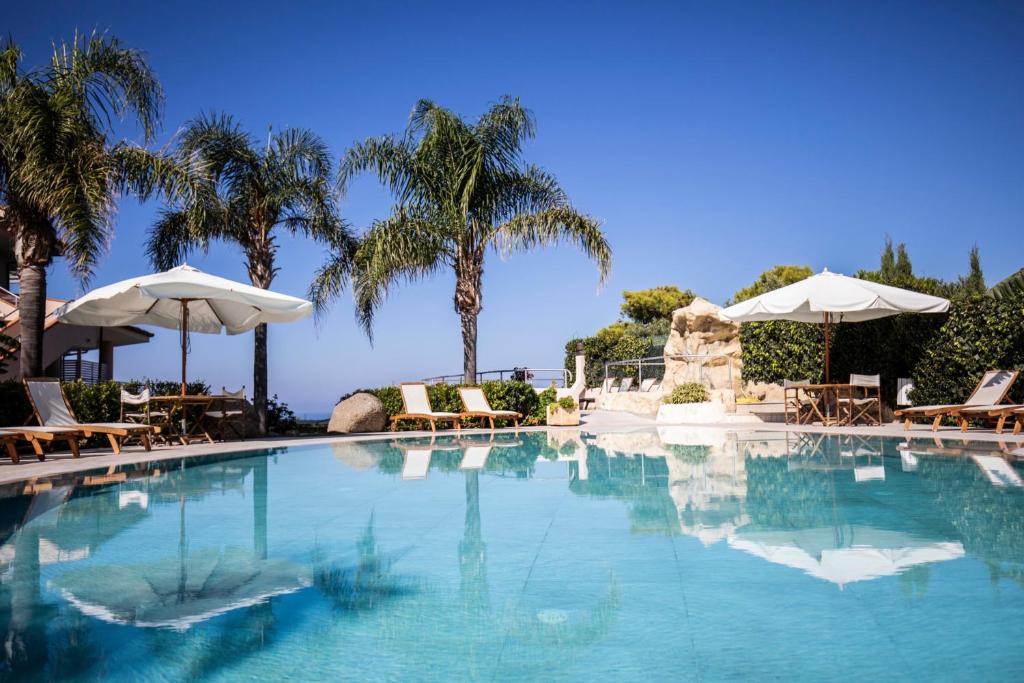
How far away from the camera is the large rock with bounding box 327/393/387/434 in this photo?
52.9ft

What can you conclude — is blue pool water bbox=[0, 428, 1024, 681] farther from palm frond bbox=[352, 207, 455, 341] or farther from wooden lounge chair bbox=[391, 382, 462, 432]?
palm frond bbox=[352, 207, 455, 341]

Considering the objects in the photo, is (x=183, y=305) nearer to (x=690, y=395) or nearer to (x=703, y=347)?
(x=690, y=395)

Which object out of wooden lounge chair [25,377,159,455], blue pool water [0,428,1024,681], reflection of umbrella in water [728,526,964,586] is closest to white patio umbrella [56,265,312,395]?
wooden lounge chair [25,377,159,455]

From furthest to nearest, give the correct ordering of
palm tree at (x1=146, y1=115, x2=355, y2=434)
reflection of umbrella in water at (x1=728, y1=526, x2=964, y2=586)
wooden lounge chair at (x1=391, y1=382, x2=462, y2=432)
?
wooden lounge chair at (x1=391, y1=382, x2=462, y2=432)
palm tree at (x1=146, y1=115, x2=355, y2=434)
reflection of umbrella in water at (x1=728, y1=526, x2=964, y2=586)

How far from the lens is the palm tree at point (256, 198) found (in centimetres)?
1526

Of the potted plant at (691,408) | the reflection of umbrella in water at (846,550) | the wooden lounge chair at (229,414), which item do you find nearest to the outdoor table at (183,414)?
the wooden lounge chair at (229,414)

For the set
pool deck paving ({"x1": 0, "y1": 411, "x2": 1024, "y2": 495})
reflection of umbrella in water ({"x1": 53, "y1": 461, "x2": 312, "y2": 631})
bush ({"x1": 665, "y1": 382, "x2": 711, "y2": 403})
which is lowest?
reflection of umbrella in water ({"x1": 53, "y1": 461, "x2": 312, "y2": 631})

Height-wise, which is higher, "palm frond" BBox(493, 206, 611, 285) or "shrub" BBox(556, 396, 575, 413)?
"palm frond" BBox(493, 206, 611, 285)

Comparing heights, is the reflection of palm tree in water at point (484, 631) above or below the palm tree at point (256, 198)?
below

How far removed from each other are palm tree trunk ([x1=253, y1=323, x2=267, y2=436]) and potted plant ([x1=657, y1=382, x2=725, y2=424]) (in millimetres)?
9368

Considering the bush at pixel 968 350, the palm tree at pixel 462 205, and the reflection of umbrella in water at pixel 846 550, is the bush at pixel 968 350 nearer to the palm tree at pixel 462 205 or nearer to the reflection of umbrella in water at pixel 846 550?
the palm tree at pixel 462 205

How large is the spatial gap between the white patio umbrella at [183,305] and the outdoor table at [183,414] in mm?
379

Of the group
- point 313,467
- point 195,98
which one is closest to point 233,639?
point 313,467

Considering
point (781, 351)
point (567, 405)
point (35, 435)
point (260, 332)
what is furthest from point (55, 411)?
point (781, 351)
